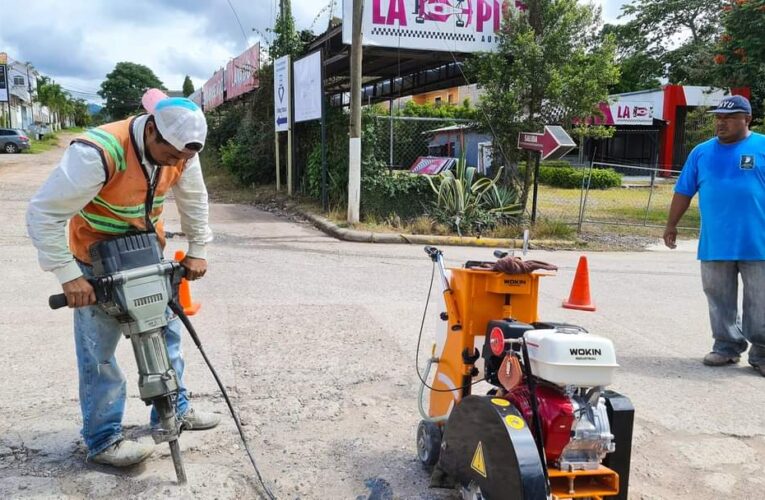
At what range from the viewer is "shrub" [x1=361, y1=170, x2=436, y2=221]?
12391 millimetres

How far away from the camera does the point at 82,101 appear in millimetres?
130375

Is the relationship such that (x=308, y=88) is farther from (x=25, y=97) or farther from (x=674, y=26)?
(x=25, y=97)

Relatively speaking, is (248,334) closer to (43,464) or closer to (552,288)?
(43,464)

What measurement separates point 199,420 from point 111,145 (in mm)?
1659

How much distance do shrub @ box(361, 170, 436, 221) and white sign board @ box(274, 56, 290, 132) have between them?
4130mm

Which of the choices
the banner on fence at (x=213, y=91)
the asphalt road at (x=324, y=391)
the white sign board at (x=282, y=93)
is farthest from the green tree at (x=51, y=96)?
the asphalt road at (x=324, y=391)

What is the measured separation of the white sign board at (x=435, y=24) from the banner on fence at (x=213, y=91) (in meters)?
16.0

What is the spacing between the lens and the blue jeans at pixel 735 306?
4.98 metres

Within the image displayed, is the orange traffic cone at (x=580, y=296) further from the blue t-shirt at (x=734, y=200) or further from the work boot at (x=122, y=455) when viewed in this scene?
the work boot at (x=122, y=455)

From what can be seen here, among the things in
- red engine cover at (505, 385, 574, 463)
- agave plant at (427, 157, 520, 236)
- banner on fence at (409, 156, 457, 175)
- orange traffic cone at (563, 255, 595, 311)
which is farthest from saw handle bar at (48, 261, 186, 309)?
banner on fence at (409, 156, 457, 175)

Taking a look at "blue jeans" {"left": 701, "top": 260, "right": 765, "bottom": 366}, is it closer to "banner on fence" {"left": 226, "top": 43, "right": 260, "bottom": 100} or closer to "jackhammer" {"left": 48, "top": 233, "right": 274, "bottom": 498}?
"jackhammer" {"left": 48, "top": 233, "right": 274, "bottom": 498}

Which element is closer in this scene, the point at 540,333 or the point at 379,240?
the point at 540,333

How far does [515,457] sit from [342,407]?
6.23 feet

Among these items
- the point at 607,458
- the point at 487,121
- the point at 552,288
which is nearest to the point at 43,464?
the point at 607,458
